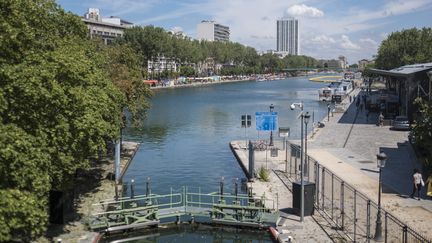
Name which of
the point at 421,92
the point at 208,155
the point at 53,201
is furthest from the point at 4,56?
the point at 421,92

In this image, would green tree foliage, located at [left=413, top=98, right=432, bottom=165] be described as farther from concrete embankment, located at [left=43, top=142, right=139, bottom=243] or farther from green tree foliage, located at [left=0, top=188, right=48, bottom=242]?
green tree foliage, located at [left=0, top=188, right=48, bottom=242]

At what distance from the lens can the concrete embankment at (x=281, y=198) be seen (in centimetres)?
2082

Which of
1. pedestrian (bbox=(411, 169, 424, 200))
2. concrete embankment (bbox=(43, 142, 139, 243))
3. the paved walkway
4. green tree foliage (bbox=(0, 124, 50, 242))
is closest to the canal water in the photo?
concrete embankment (bbox=(43, 142, 139, 243))

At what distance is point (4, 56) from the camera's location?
17562 millimetres

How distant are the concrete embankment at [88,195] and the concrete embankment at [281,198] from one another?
7904 millimetres

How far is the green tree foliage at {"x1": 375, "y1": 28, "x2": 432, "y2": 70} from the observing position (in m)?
115

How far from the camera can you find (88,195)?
28.1 m

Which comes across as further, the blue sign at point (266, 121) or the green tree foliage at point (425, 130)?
the blue sign at point (266, 121)

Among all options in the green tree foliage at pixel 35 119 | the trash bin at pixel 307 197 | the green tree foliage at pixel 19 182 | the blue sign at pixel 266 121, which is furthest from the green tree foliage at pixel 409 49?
the green tree foliage at pixel 19 182

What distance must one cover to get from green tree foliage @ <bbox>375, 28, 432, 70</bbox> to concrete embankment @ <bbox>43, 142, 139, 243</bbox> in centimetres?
8874

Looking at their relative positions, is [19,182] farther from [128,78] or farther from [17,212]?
[128,78]

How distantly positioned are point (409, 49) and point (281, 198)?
104m

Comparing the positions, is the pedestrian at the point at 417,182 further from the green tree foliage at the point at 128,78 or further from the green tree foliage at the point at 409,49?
the green tree foliage at the point at 409,49

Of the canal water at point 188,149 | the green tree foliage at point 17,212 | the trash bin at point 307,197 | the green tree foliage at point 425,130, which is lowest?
the canal water at point 188,149
